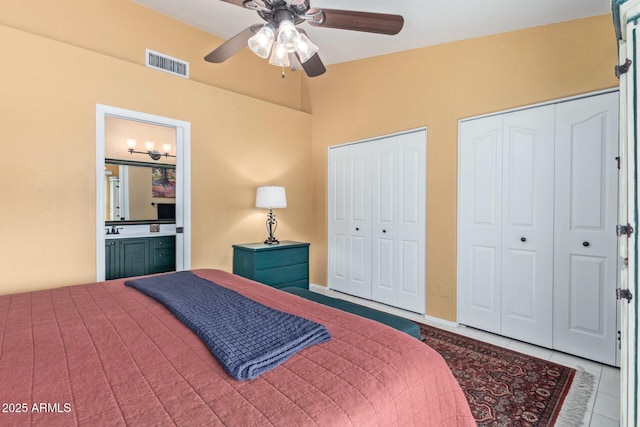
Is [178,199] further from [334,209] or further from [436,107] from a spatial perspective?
[436,107]

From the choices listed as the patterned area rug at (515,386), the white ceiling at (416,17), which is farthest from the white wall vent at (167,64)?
the patterned area rug at (515,386)

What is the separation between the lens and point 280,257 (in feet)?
11.1

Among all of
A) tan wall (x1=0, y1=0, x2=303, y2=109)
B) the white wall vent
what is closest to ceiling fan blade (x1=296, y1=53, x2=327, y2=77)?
tan wall (x1=0, y1=0, x2=303, y2=109)

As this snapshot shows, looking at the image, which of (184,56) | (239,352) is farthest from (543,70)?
(184,56)

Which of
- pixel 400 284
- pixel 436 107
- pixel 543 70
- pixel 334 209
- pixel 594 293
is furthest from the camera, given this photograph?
pixel 334 209

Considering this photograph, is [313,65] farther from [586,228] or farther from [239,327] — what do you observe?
[586,228]

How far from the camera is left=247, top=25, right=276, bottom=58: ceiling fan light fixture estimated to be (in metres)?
1.86

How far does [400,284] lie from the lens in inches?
137

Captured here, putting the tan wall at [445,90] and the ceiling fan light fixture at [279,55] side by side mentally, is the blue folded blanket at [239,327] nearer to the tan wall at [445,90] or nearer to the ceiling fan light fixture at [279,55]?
the ceiling fan light fixture at [279,55]

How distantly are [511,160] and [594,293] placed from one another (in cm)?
116

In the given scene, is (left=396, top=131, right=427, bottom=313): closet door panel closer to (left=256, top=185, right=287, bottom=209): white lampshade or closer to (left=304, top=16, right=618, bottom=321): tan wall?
(left=304, top=16, right=618, bottom=321): tan wall

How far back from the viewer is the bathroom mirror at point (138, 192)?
4.09 metres

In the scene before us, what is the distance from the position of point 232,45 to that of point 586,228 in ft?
9.40

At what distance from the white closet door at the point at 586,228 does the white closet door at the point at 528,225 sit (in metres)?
0.07
